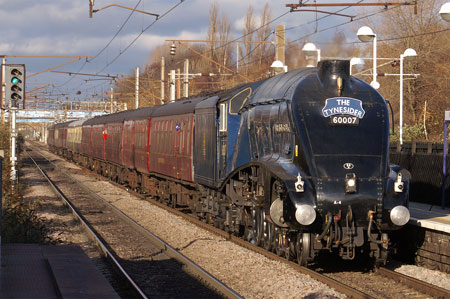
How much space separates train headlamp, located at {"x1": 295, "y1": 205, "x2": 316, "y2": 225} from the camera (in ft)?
34.3

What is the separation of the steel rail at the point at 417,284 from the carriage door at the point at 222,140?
5497 mm

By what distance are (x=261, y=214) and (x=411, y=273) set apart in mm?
3145

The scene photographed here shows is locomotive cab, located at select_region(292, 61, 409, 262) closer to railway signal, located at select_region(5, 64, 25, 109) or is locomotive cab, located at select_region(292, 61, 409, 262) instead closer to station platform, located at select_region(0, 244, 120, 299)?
station platform, located at select_region(0, 244, 120, 299)

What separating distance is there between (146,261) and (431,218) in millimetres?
A: 6202

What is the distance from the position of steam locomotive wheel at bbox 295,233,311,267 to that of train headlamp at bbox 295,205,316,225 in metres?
0.67

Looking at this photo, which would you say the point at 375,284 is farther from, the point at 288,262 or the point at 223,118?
the point at 223,118

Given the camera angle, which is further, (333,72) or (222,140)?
(222,140)

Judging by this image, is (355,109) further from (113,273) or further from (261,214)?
(113,273)

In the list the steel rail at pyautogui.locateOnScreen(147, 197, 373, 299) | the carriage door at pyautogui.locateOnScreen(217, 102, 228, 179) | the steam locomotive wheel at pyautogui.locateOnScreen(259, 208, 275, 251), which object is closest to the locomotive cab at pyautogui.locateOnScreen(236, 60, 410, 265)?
the steel rail at pyautogui.locateOnScreen(147, 197, 373, 299)

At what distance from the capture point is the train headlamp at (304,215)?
10469mm

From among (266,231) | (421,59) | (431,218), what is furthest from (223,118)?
(421,59)

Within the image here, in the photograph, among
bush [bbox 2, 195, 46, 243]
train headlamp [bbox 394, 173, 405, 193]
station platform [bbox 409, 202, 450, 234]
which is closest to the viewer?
train headlamp [bbox 394, 173, 405, 193]

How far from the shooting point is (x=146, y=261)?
Result: 13039 mm

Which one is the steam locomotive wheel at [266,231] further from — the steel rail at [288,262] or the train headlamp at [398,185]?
the train headlamp at [398,185]
